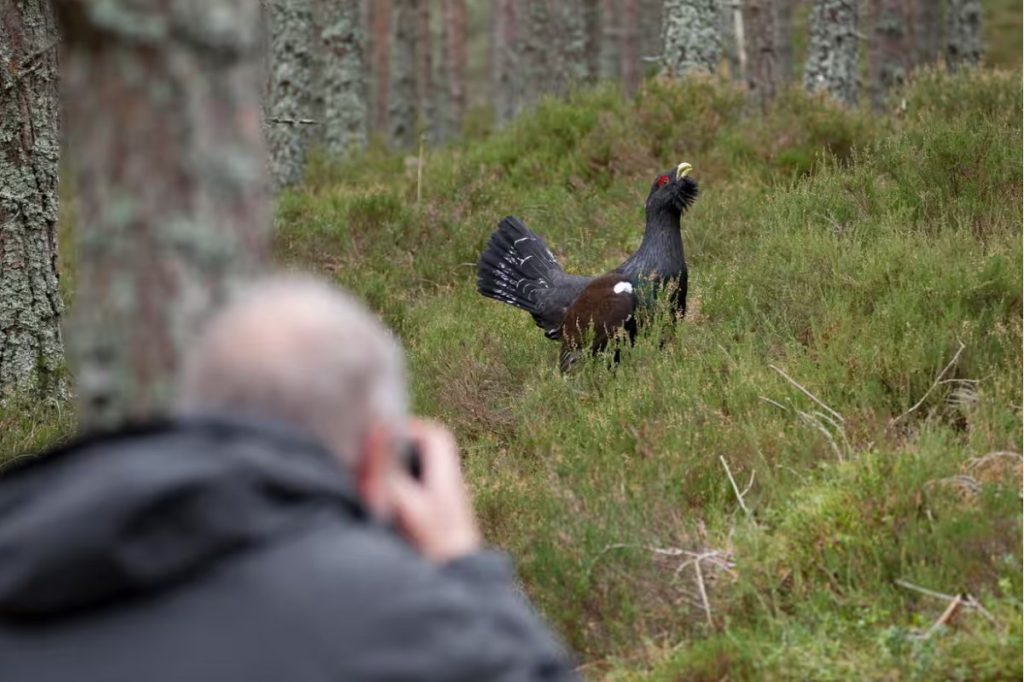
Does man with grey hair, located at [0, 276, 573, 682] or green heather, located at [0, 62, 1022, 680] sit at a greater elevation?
man with grey hair, located at [0, 276, 573, 682]

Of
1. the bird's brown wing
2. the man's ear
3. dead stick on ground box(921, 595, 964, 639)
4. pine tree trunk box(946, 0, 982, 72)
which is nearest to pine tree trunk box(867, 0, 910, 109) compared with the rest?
pine tree trunk box(946, 0, 982, 72)

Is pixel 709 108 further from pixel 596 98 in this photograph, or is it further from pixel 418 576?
pixel 418 576

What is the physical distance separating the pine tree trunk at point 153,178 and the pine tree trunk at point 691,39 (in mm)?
10917

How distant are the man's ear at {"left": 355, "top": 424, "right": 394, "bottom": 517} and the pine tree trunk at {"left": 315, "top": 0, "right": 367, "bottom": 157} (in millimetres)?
13856

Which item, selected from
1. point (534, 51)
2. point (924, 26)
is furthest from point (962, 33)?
point (534, 51)

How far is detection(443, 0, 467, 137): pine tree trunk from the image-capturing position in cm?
2502

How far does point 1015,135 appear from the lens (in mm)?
8695

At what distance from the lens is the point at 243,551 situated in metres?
1.90

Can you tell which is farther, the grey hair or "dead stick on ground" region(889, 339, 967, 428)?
"dead stick on ground" region(889, 339, 967, 428)

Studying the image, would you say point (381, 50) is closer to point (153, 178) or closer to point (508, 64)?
point (508, 64)

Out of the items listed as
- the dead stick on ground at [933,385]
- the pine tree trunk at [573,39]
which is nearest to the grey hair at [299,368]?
the dead stick on ground at [933,385]

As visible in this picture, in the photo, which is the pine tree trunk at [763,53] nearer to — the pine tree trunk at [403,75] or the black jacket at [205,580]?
the pine tree trunk at [403,75]

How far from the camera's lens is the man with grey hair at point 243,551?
1.85 m

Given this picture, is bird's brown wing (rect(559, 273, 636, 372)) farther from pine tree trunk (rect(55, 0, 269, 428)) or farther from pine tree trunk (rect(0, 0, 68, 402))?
pine tree trunk (rect(55, 0, 269, 428))
